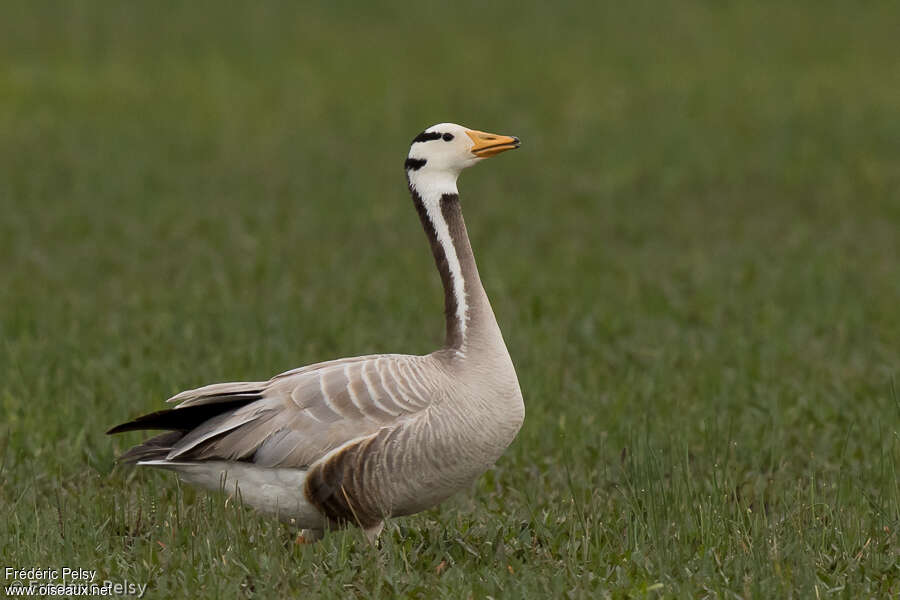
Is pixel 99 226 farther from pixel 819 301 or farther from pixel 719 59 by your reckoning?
pixel 719 59

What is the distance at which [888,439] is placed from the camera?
8086 mm

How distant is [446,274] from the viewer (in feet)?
21.1

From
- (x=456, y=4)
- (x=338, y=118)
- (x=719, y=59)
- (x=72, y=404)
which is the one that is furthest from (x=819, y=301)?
(x=456, y=4)

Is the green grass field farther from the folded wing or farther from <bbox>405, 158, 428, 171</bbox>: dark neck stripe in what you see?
<bbox>405, 158, 428, 171</bbox>: dark neck stripe

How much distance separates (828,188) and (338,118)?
9.01m

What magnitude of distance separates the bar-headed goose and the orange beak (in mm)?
655

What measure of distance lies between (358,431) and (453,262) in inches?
40.9

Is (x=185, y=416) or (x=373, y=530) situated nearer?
(x=373, y=530)

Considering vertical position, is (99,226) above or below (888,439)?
above

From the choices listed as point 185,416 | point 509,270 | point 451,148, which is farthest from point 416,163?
point 509,270

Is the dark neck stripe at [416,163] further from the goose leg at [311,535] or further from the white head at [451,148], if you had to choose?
the goose leg at [311,535]

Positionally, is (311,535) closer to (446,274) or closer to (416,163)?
(446,274)

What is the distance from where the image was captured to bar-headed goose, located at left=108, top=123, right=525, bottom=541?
5.85m

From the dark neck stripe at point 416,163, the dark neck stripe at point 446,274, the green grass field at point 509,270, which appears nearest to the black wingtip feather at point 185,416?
Answer: the green grass field at point 509,270
